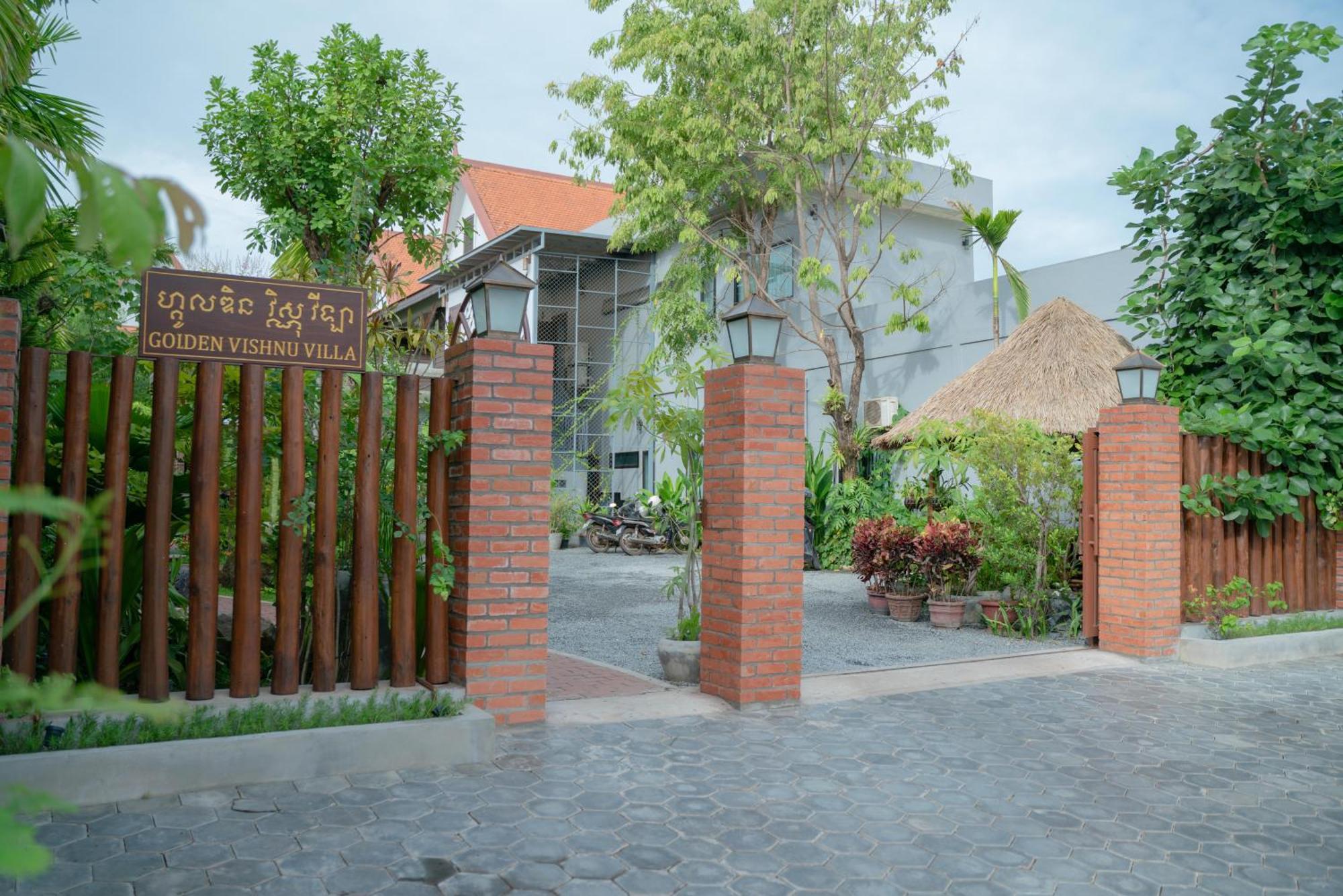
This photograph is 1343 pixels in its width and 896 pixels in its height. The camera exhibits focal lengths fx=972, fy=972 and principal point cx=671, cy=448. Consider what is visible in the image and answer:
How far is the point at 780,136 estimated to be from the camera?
578 inches

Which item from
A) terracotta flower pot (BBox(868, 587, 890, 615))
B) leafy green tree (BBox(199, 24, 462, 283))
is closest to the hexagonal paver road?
terracotta flower pot (BBox(868, 587, 890, 615))

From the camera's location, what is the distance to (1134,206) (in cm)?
944

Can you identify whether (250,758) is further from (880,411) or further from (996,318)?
(880,411)

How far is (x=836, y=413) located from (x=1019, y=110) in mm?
7779

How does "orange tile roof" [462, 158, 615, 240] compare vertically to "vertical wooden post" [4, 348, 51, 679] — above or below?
above

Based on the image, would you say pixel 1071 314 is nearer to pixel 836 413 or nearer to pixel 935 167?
pixel 836 413

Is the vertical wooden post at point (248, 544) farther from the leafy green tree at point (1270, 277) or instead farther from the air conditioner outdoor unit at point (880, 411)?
the air conditioner outdoor unit at point (880, 411)

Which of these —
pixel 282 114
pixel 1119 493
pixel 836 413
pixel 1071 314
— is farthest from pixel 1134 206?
pixel 282 114

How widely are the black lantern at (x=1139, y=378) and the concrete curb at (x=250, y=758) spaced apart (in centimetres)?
566

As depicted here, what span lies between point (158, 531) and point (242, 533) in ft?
1.12

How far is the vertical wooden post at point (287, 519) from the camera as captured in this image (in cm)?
455

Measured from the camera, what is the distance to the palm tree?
47.6ft

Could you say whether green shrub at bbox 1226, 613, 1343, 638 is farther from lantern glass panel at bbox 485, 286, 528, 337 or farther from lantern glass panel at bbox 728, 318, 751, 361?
lantern glass panel at bbox 485, 286, 528, 337

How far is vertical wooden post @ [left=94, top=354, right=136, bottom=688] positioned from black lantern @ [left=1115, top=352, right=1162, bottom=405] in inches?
265
